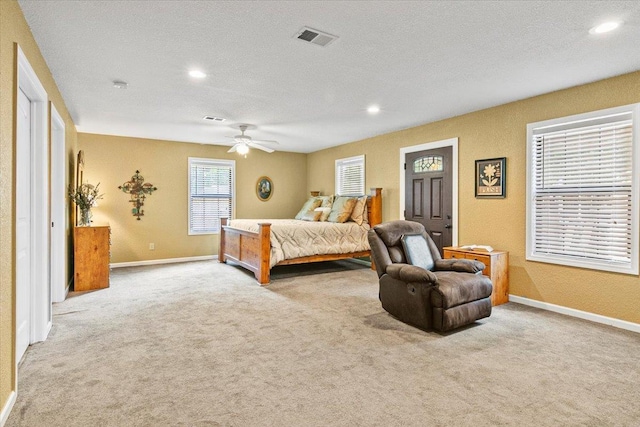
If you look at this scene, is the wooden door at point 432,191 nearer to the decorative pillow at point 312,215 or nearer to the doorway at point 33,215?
the decorative pillow at point 312,215

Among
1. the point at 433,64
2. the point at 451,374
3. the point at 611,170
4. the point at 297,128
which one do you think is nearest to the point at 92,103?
the point at 297,128

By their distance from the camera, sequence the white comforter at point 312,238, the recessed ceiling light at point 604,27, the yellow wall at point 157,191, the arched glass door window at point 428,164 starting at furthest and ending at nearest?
the yellow wall at point 157,191, the white comforter at point 312,238, the arched glass door window at point 428,164, the recessed ceiling light at point 604,27

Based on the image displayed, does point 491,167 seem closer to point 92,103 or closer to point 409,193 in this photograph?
point 409,193

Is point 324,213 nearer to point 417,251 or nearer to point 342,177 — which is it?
point 342,177

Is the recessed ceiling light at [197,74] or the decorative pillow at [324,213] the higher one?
the recessed ceiling light at [197,74]

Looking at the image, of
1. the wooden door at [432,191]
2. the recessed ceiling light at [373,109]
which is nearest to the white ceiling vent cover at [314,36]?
the recessed ceiling light at [373,109]

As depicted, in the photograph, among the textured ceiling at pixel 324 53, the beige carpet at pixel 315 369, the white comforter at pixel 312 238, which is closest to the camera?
the beige carpet at pixel 315 369

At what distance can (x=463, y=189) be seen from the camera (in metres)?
5.04

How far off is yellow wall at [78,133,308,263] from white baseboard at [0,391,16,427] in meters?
4.98

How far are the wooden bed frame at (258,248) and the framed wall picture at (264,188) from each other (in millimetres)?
1421

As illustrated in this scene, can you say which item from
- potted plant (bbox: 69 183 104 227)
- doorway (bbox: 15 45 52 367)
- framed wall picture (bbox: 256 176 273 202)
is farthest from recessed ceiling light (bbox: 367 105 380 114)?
potted plant (bbox: 69 183 104 227)

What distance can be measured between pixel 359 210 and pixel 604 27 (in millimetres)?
4333

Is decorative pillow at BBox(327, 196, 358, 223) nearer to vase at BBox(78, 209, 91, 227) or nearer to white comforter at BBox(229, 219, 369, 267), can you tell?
white comforter at BBox(229, 219, 369, 267)

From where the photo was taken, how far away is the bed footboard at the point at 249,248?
17.2 ft
